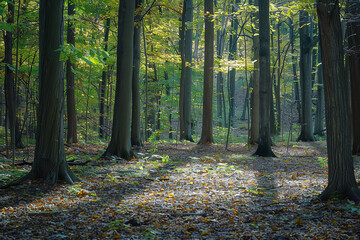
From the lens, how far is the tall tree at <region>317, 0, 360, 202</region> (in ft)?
14.7

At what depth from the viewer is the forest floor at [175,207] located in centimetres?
375

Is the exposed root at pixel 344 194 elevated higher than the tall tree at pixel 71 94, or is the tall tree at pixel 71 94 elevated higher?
the tall tree at pixel 71 94

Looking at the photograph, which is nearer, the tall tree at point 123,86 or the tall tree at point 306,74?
the tall tree at point 123,86

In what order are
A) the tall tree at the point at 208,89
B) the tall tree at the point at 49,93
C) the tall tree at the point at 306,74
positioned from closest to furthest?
the tall tree at the point at 49,93
the tall tree at the point at 208,89
the tall tree at the point at 306,74

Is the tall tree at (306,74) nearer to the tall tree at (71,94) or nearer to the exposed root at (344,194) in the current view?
the tall tree at (71,94)

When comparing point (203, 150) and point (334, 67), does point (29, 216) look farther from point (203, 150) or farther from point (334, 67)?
point (203, 150)

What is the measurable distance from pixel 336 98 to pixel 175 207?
3000mm

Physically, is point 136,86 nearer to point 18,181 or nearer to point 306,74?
point 18,181

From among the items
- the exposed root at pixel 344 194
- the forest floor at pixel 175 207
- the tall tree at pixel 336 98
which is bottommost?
the forest floor at pixel 175 207

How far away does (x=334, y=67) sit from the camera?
451 centimetres

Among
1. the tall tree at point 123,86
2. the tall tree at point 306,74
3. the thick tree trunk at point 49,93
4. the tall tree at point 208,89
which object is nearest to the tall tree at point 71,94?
the tall tree at point 123,86

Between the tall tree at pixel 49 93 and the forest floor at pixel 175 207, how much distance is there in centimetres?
38

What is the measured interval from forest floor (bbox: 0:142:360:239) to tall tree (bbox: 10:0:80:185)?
0.38 metres

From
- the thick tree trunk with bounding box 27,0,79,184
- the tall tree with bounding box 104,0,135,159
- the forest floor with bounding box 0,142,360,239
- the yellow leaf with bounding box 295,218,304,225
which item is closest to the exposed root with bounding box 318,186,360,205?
the forest floor with bounding box 0,142,360,239
